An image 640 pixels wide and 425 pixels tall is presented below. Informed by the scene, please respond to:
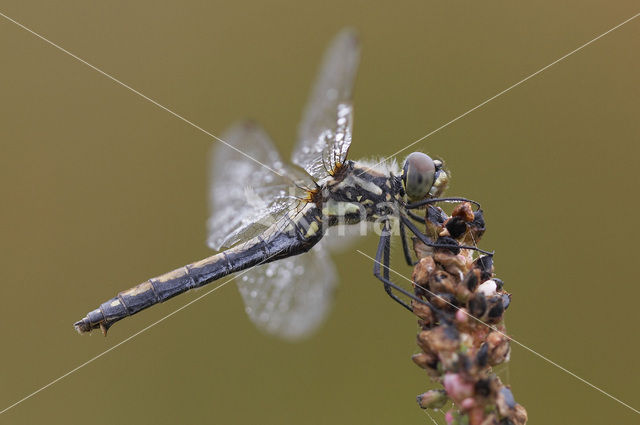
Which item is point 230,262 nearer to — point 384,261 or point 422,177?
point 384,261

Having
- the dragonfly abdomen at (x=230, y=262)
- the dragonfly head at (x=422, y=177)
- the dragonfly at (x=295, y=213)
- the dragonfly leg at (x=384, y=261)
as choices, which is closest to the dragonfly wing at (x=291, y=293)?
the dragonfly at (x=295, y=213)

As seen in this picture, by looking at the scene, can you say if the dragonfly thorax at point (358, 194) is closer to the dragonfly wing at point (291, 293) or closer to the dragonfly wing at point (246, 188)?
the dragonfly wing at point (246, 188)

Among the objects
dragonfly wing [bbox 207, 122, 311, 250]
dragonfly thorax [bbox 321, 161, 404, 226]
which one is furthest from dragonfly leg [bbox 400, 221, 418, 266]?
dragonfly wing [bbox 207, 122, 311, 250]

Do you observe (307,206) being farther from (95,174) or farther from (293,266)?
(95,174)

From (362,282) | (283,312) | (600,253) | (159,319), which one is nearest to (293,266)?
(283,312)

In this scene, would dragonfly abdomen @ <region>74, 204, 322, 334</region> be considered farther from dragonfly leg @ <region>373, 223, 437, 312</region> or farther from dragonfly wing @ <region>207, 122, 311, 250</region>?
dragonfly leg @ <region>373, 223, 437, 312</region>

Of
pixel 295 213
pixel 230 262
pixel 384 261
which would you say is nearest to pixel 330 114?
pixel 295 213
